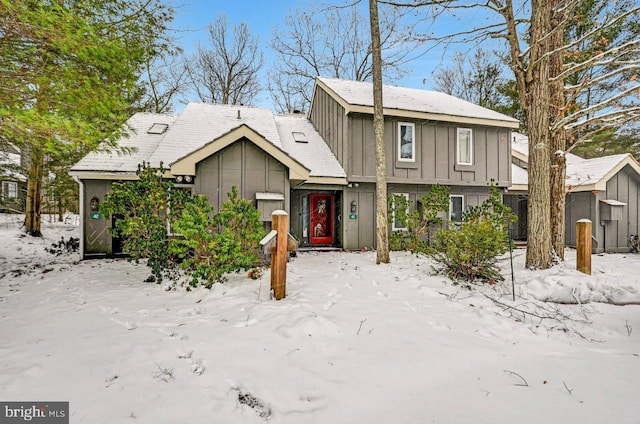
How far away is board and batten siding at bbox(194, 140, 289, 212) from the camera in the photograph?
7.30 metres

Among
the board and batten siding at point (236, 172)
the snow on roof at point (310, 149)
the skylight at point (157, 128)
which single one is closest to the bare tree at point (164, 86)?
the skylight at point (157, 128)

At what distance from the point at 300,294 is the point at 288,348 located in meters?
1.67

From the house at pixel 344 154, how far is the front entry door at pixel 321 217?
39 mm

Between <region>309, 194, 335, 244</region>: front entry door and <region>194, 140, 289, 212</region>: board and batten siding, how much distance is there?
416 centimetres

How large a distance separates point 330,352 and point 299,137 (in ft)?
33.5

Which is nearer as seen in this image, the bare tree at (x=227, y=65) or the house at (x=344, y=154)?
the house at (x=344, y=154)

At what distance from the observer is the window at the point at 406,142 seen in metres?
11.0

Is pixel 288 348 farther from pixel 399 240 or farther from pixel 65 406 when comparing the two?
pixel 399 240

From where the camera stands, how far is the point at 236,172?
7.42 meters

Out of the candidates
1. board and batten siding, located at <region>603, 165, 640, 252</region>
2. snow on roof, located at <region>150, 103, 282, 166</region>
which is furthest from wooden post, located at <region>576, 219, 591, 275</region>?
board and batten siding, located at <region>603, 165, 640, 252</region>

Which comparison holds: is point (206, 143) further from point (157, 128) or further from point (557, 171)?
point (557, 171)

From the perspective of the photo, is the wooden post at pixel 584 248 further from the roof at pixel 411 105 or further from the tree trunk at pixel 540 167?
the roof at pixel 411 105

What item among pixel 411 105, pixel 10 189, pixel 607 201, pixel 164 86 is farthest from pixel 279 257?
pixel 10 189

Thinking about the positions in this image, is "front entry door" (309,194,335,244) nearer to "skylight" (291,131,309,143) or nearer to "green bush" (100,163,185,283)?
"skylight" (291,131,309,143)
